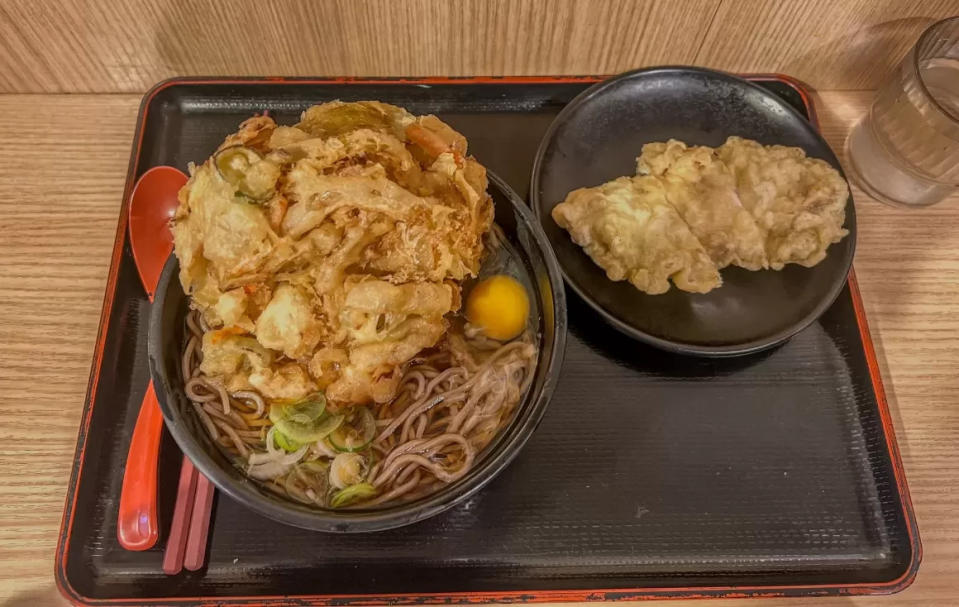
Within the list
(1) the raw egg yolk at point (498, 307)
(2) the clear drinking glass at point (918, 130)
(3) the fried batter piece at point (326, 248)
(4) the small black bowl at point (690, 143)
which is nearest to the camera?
(3) the fried batter piece at point (326, 248)

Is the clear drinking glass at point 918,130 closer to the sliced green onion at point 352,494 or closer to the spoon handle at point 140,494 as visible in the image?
the sliced green onion at point 352,494

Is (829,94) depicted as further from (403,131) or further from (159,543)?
(159,543)

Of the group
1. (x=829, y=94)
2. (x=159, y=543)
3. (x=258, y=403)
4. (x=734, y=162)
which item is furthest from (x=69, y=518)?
(x=829, y=94)

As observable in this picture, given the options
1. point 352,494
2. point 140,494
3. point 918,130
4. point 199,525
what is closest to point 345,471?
point 352,494

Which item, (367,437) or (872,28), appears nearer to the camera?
(367,437)

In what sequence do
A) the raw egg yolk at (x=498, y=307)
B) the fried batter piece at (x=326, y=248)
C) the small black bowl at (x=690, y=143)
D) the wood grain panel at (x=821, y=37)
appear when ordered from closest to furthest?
1. the fried batter piece at (x=326, y=248)
2. the raw egg yolk at (x=498, y=307)
3. the small black bowl at (x=690, y=143)
4. the wood grain panel at (x=821, y=37)

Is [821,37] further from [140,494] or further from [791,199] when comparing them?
[140,494]

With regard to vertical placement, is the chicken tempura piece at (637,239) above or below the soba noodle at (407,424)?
above

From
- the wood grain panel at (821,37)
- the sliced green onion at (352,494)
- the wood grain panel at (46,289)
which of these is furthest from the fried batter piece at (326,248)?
→ the wood grain panel at (821,37)
